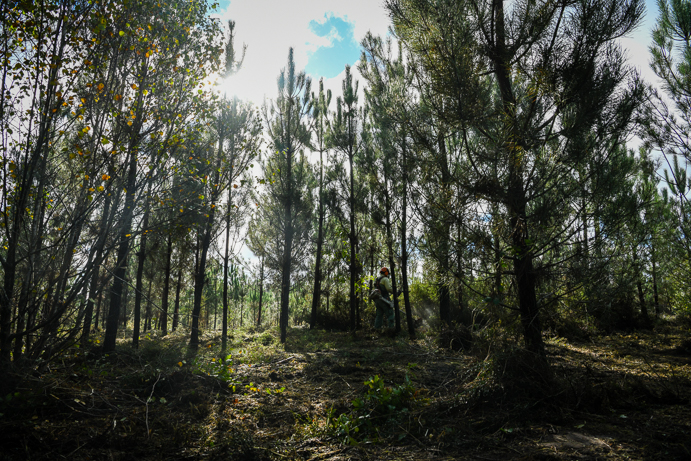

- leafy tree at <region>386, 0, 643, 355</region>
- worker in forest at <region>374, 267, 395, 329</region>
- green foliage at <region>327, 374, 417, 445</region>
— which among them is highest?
leafy tree at <region>386, 0, 643, 355</region>

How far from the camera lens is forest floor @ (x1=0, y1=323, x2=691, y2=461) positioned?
2.54 metres

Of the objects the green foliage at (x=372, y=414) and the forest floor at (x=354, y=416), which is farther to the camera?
the green foliage at (x=372, y=414)

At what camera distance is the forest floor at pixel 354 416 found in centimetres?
A: 254

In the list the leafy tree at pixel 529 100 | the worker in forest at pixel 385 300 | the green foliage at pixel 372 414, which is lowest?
the green foliage at pixel 372 414

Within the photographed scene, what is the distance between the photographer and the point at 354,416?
344cm

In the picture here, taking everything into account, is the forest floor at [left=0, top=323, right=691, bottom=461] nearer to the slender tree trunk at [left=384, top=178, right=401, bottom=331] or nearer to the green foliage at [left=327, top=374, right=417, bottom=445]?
the green foliage at [left=327, top=374, right=417, bottom=445]

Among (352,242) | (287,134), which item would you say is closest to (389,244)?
(352,242)

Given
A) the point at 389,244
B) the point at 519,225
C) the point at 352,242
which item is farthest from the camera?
the point at 352,242

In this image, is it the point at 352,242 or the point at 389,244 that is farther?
the point at 352,242

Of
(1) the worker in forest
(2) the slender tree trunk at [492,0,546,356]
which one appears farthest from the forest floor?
(1) the worker in forest

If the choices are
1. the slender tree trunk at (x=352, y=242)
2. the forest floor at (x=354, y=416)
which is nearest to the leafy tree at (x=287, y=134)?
the slender tree trunk at (x=352, y=242)

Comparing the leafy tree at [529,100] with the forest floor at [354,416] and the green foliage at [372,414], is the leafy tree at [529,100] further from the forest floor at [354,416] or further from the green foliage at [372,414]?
the green foliage at [372,414]

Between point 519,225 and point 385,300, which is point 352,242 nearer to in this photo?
point 385,300

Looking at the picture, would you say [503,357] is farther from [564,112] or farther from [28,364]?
[28,364]
